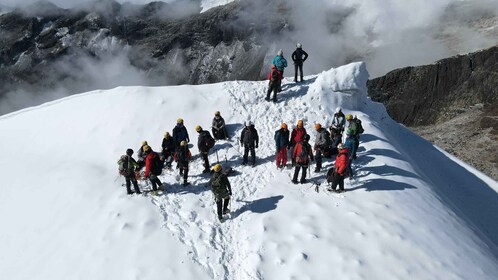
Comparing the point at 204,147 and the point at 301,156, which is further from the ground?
the point at 204,147

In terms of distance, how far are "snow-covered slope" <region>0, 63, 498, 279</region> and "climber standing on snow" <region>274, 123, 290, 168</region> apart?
61cm

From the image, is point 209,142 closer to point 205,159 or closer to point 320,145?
point 205,159

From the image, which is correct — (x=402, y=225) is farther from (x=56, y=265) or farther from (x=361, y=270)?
(x=56, y=265)

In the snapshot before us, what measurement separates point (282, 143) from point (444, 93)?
149 metres

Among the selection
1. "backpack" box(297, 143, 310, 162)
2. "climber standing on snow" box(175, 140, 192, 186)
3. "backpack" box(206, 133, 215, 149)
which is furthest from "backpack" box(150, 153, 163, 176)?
"backpack" box(297, 143, 310, 162)

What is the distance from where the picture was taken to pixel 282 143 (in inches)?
816

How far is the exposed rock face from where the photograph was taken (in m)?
131

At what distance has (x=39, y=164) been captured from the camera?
78.9 ft

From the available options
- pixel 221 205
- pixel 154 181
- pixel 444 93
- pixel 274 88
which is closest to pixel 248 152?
pixel 221 205

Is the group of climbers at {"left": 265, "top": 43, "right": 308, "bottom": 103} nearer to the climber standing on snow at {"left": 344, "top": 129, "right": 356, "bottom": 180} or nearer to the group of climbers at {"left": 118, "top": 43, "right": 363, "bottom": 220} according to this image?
the group of climbers at {"left": 118, "top": 43, "right": 363, "bottom": 220}

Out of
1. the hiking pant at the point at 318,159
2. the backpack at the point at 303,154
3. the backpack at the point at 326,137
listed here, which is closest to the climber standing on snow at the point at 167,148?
the backpack at the point at 303,154

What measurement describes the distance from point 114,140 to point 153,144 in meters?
2.26

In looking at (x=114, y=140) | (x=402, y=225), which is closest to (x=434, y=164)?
(x=402, y=225)

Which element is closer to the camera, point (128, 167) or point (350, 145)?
point (128, 167)
